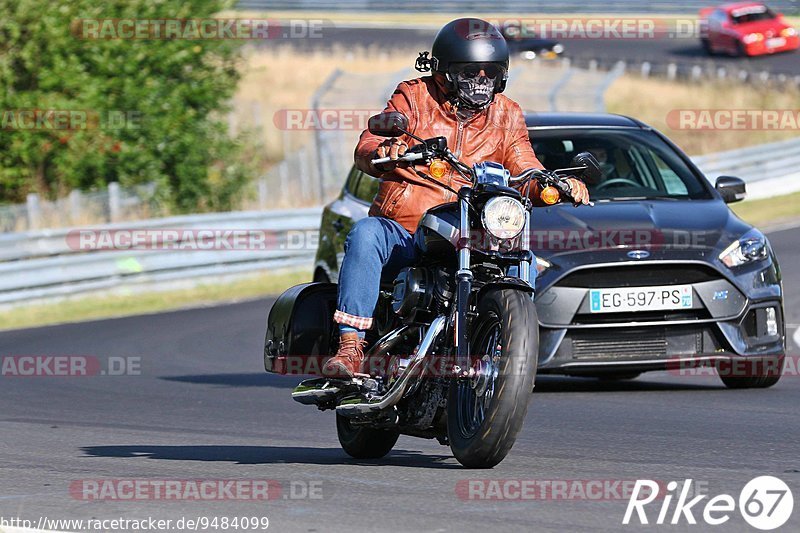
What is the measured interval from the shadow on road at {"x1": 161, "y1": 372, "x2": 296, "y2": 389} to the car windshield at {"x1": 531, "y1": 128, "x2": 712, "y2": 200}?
249 cm

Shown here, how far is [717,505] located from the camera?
5195 mm

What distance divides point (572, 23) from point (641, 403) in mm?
49718

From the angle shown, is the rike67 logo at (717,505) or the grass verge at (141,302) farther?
the grass verge at (141,302)

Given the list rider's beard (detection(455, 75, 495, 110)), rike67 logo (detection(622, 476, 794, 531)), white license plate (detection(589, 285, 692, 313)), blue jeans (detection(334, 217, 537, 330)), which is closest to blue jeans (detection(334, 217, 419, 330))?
blue jeans (detection(334, 217, 537, 330))

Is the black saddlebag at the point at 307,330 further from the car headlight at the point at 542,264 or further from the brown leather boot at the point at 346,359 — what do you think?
the car headlight at the point at 542,264

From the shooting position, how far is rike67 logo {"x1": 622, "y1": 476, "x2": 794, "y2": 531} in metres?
4.96

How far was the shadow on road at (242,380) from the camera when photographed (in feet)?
37.1

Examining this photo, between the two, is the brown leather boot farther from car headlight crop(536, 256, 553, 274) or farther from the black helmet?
car headlight crop(536, 256, 553, 274)

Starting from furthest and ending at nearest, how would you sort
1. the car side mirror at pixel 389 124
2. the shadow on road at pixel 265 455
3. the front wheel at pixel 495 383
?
the shadow on road at pixel 265 455
the car side mirror at pixel 389 124
the front wheel at pixel 495 383

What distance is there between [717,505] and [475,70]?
2.32 meters

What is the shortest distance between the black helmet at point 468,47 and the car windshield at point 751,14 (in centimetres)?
4212

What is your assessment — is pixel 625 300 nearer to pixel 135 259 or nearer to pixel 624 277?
pixel 624 277

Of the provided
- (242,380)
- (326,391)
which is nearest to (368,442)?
(326,391)

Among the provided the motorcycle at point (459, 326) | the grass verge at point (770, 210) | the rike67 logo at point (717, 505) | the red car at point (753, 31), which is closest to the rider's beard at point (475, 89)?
the motorcycle at point (459, 326)
